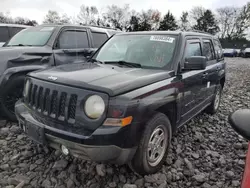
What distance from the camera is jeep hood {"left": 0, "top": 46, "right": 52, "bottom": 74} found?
12.6ft

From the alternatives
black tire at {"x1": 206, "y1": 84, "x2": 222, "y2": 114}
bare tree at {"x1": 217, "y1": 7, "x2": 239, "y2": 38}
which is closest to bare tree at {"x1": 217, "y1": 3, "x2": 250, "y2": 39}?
bare tree at {"x1": 217, "y1": 7, "x2": 239, "y2": 38}

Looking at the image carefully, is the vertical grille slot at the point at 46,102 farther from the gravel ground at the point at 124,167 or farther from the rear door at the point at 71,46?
the rear door at the point at 71,46

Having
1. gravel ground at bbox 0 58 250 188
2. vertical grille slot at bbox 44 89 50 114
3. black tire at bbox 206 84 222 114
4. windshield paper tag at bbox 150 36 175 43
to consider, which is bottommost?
gravel ground at bbox 0 58 250 188

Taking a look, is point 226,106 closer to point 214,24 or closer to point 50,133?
point 50,133

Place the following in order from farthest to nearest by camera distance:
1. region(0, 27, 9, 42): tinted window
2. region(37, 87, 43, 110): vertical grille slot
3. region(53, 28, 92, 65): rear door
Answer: region(0, 27, 9, 42): tinted window
region(53, 28, 92, 65): rear door
region(37, 87, 43, 110): vertical grille slot

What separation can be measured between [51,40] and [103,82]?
2902 mm

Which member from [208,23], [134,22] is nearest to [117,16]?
[134,22]

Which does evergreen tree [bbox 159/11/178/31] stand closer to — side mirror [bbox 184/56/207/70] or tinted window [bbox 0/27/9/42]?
tinted window [bbox 0/27/9/42]

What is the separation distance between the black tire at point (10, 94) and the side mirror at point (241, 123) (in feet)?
11.8

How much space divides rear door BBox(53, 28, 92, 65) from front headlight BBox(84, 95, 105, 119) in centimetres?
271

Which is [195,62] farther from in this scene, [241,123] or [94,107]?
[241,123]

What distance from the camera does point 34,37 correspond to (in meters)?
4.96

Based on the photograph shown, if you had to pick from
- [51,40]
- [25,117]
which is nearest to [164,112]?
[25,117]

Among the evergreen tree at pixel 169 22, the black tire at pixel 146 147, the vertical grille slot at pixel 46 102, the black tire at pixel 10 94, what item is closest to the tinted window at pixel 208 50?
the black tire at pixel 146 147
